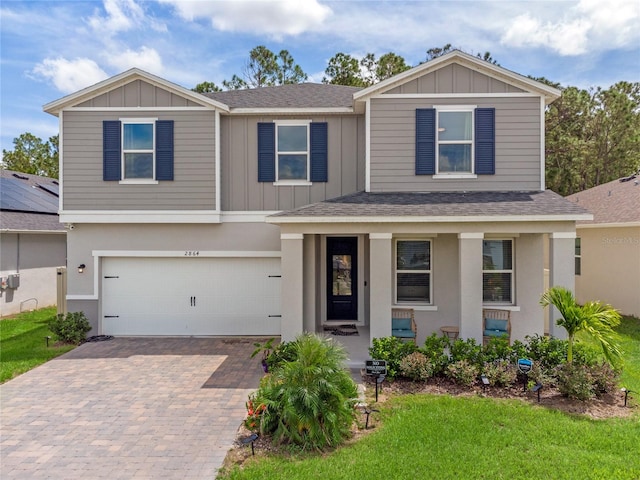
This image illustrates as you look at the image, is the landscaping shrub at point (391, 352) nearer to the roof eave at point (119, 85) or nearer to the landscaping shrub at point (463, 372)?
the landscaping shrub at point (463, 372)

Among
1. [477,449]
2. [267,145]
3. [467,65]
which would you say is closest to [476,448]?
[477,449]

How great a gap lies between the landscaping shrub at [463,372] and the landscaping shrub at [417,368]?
1.08 feet

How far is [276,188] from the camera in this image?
970 centimetres

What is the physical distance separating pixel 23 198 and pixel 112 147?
8.89 metres

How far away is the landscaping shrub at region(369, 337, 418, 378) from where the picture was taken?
6.55 metres

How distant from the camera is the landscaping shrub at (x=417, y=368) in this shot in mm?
6344

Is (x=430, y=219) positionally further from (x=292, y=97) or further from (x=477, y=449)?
(x=292, y=97)

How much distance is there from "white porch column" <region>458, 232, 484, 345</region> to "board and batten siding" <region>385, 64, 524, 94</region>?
3.74 meters

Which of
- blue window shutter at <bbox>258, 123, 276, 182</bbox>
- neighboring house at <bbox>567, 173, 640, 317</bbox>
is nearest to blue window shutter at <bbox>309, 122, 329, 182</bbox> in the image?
blue window shutter at <bbox>258, 123, 276, 182</bbox>

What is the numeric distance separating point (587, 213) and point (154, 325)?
10.3 metres

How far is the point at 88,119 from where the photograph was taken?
374 inches

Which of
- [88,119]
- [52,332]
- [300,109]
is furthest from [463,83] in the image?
[52,332]

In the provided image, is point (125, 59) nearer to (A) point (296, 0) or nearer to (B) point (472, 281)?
(A) point (296, 0)

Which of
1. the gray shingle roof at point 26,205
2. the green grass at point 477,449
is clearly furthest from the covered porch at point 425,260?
the gray shingle roof at point 26,205
